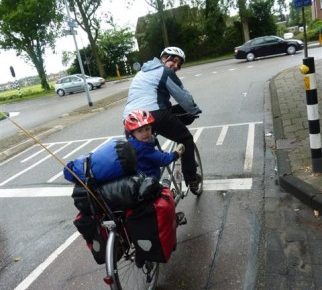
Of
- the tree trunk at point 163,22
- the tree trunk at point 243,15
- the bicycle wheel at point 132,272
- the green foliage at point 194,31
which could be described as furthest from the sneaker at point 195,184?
the green foliage at point 194,31

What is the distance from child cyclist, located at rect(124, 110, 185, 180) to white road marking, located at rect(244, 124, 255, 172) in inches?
107

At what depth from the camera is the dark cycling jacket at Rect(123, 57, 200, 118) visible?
4309 mm

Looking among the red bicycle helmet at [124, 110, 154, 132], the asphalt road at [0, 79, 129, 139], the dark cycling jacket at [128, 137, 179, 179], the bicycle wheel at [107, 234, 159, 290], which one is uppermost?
the red bicycle helmet at [124, 110, 154, 132]

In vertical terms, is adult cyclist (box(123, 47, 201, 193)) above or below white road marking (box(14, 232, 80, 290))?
above

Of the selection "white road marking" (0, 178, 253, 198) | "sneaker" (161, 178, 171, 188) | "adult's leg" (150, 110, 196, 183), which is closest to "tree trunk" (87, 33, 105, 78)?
"white road marking" (0, 178, 253, 198)

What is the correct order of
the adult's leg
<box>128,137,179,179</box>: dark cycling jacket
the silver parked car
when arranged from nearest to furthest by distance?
<box>128,137,179,179</box>: dark cycling jacket, the adult's leg, the silver parked car

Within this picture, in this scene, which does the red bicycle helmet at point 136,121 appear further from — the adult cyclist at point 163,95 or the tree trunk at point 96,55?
the tree trunk at point 96,55

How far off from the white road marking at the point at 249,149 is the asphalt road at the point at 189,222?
0.02 meters

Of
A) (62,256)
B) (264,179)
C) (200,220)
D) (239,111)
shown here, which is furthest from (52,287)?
(239,111)

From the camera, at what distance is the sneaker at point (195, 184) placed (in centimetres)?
501

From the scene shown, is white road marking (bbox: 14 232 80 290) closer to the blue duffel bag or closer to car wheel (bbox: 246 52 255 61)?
the blue duffel bag

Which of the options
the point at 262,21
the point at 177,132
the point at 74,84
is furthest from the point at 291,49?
the point at 177,132

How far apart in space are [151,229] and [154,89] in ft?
6.07

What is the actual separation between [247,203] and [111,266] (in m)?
2.54
